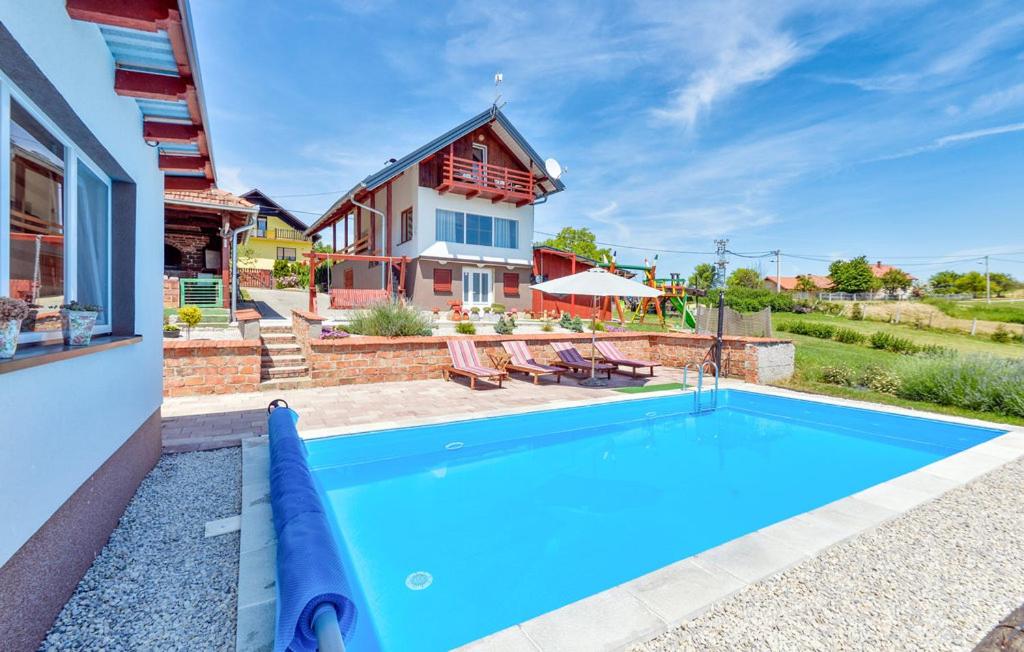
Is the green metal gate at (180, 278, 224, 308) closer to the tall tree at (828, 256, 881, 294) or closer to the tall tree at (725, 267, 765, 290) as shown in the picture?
the tall tree at (725, 267, 765, 290)

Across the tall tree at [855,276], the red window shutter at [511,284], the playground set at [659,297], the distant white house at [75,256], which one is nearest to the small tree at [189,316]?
the distant white house at [75,256]

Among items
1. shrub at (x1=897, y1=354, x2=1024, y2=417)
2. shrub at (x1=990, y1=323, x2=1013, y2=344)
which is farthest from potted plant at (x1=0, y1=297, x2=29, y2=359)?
shrub at (x1=990, y1=323, x2=1013, y2=344)

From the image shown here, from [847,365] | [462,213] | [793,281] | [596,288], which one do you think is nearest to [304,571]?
[596,288]

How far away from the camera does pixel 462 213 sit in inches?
829

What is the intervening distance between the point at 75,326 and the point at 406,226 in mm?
19365

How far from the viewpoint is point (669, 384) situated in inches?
406

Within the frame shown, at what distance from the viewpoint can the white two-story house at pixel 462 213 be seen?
20.0 metres

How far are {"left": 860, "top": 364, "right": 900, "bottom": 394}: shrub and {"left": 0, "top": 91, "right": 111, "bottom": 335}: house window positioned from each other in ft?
43.0

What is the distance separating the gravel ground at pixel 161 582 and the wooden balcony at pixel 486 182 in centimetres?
1759

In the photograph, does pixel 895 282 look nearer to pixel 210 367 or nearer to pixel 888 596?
pixel 888 596

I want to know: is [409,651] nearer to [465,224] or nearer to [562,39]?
[562,39]

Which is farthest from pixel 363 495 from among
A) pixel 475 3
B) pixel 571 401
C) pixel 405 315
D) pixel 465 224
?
pixel 465 224

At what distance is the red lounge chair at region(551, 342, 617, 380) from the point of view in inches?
432

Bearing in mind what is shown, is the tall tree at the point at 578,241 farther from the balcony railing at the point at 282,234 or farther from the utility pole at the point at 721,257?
the balcony railing at the point at 282,234
